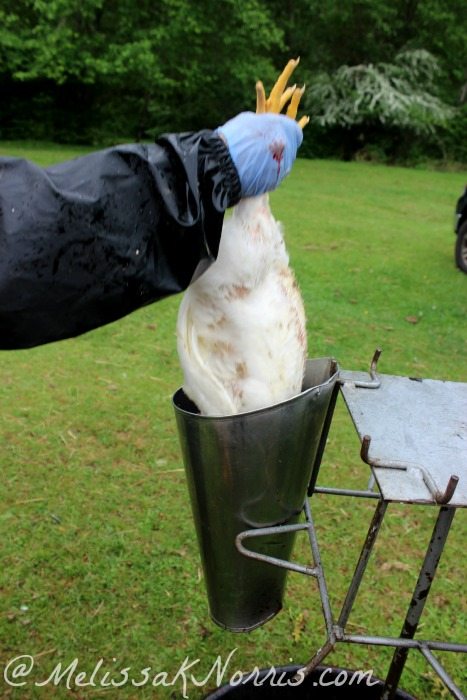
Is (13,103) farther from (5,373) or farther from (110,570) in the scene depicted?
(110,570)

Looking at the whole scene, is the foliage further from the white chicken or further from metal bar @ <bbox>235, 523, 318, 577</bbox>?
metal bar @ <bbox>235, 523, 318, 577</bbox>

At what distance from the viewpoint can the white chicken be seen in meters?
1.33

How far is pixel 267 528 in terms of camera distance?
Answer: 1.42m

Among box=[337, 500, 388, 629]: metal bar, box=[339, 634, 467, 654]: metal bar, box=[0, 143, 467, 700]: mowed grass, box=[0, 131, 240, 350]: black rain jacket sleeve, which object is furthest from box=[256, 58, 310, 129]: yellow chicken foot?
box=[0, 143, 467, 700]: mowed grass

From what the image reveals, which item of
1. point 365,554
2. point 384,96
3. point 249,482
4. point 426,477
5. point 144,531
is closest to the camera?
point 426,477

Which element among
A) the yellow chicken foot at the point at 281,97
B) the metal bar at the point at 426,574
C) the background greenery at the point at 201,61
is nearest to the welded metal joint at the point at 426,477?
the metal bar at the point at 426,574

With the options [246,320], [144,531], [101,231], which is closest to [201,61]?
[144,531]

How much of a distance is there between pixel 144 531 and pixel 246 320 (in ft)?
4.70

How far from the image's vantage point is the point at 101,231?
996 mm

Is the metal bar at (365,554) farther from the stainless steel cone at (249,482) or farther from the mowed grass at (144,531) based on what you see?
the mowed grass at (144,531)

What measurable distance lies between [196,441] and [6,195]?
66 centimetres

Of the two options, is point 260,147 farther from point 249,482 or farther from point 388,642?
point 388,642

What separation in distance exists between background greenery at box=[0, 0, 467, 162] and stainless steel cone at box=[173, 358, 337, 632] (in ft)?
41.9

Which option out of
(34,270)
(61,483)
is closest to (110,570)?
(61,483)
